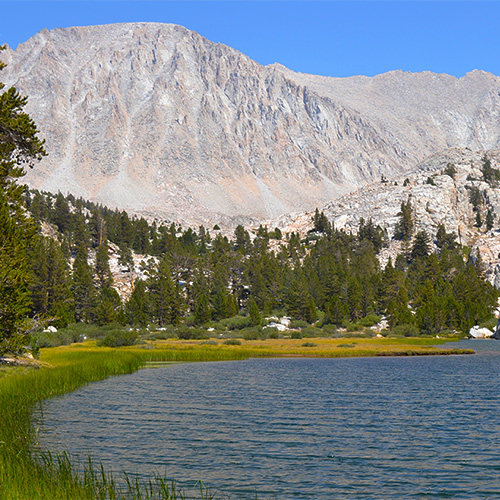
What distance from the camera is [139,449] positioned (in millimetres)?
23016

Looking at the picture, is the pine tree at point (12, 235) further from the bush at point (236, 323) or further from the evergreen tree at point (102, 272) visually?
the evergreen tree at point (102, 272)

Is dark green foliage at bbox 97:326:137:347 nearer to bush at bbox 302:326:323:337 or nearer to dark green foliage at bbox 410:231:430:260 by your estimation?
bush at bbox 302:326:323:337

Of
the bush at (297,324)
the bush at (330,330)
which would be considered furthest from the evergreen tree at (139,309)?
the bush at (330,330)

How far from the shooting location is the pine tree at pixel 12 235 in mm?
Answer: 33562

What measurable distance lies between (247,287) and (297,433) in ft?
444

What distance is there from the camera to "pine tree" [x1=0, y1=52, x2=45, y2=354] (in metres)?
33.6

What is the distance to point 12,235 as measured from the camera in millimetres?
34344

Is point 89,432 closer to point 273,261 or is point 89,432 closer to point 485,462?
point 485,462

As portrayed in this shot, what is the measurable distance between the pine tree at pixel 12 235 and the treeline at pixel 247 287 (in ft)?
207

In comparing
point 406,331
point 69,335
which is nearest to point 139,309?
point 69,335

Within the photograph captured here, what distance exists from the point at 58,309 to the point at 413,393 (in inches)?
3403

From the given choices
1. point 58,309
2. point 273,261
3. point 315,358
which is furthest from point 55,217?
point 315,358

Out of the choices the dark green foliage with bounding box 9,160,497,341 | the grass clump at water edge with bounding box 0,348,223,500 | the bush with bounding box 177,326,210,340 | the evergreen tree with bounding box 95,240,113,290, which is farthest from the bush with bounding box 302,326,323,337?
the grass clump at water edge with bounding box 0,348,223,500

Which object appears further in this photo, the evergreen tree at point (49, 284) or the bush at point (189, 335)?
the evergreen tree at point (49, 284)
